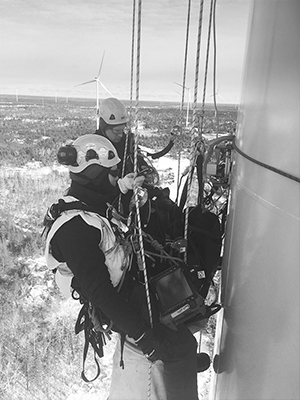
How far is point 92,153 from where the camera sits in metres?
2.14

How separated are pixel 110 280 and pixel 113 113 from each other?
10.4ft

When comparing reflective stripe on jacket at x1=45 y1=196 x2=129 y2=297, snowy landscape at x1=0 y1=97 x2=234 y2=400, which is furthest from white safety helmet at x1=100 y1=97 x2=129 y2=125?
snowy landscape at x1=0 y1=97 x2=234 y2=400

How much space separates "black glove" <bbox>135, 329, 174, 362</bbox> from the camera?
194 cm

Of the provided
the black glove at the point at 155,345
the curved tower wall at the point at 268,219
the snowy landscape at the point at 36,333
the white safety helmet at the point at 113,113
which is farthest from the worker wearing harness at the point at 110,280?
the white safety helmet at the point at 113,113

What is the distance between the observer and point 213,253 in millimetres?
2398

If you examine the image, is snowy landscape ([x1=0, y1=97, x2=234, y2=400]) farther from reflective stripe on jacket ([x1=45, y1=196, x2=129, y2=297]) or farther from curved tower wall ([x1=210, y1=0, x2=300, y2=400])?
curved tower wall ([x1=210, y1=0, x2=300, y2=400])

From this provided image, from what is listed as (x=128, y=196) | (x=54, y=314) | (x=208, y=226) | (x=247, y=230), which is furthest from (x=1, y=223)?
(x=247, y=230)

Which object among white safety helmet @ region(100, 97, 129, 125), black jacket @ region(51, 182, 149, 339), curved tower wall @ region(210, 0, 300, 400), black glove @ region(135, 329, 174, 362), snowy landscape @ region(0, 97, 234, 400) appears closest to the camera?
curved tower wall @ region(210, 0, 300, 400)

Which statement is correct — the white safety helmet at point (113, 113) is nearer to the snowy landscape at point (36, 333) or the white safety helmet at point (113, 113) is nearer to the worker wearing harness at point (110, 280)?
the worker wearing harness at point (110, 280)

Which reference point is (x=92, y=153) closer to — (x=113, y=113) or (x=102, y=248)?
(x=102, y=248)

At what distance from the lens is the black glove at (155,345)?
194cm

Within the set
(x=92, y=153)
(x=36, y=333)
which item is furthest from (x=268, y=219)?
(x=36, y=333)

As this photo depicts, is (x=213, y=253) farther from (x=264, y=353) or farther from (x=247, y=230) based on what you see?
(x=264, y=353)

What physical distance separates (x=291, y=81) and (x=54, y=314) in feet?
18.4
